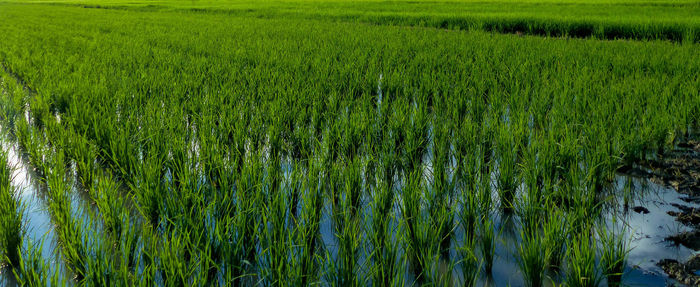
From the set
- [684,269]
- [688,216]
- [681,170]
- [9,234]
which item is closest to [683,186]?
A: [681,170]

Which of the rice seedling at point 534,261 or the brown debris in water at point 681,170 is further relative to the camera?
the brown debris in water at point 681,170

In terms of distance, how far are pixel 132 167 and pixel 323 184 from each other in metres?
1.12

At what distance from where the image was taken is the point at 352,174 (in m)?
2.42

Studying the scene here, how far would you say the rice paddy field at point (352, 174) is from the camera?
1.78m

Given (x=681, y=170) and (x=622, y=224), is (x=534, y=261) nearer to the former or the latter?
(x=622, y=224)

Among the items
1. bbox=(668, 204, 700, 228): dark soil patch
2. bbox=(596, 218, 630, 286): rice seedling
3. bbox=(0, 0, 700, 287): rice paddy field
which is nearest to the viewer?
bbox=(596, 218, 630, 286): rice seedling

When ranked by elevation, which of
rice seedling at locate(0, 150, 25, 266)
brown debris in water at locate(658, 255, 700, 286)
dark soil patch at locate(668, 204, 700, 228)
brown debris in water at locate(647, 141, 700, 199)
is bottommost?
brown debris in water at locate(658, 255, 700, 286)

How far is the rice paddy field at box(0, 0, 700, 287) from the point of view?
178cm

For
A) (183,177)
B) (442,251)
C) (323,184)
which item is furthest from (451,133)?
(183,177)

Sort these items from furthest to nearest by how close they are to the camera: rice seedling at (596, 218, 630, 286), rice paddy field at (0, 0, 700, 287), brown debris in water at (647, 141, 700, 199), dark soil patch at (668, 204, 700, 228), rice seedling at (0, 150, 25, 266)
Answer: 1. brown debris in water at (647, 141, 700, 199)
2. dark soil patch at (668, 204, 700, 228)
3. rice seedling at (0, 150, 25, 266)
4. rice paddy field at (0, 0, 700, 287)
5. rice seedling at (596, 218, 630, 286)

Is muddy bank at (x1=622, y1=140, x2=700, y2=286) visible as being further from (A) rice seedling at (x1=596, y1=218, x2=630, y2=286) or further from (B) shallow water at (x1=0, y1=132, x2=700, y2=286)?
(A) rice seedling at (x1=596, y1=218, x2=630, y2=286)

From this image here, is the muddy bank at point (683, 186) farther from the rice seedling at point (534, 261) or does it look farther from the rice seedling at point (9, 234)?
the rice seedling at point (9, 234)

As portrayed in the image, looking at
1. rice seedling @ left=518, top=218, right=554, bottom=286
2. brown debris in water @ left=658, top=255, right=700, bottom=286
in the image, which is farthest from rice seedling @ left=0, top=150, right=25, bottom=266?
brown debris in water @ left=658, top=255, right=700, bottom=286

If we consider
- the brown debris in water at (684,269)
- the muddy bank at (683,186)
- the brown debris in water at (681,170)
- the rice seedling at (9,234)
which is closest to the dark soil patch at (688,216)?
the muddy bank at (683,186)
